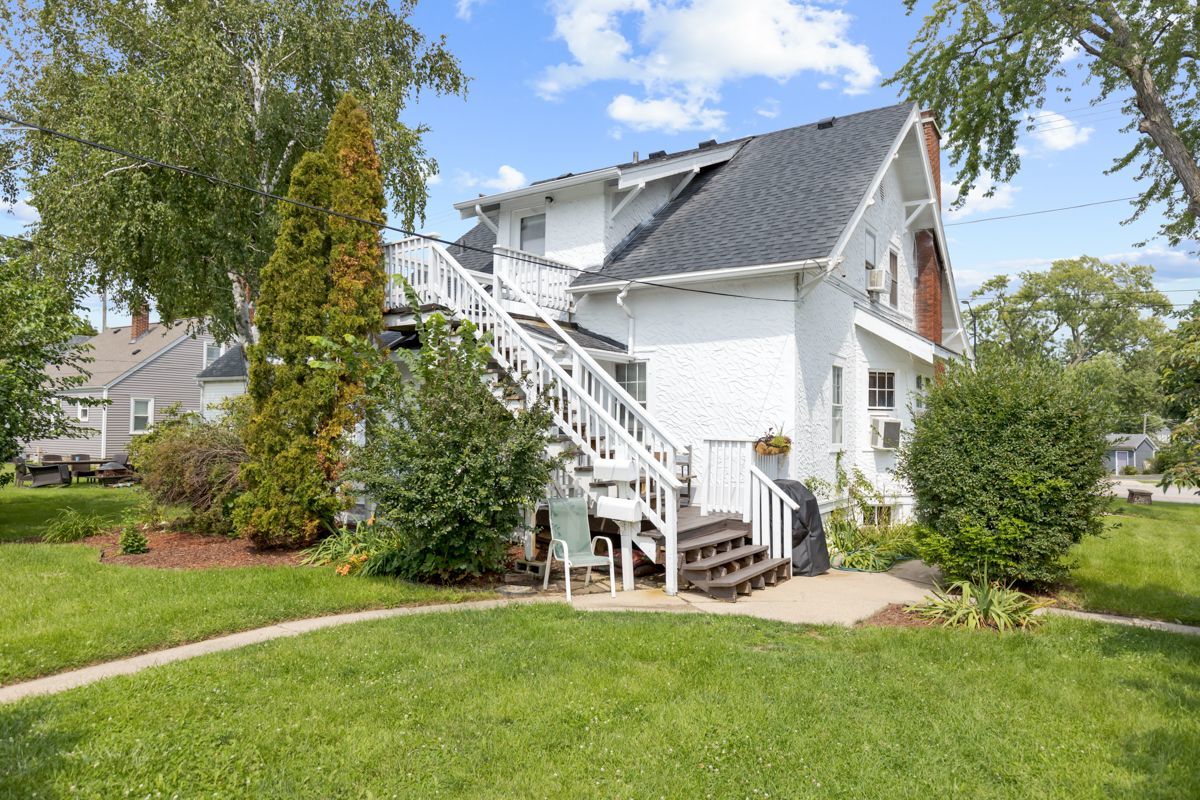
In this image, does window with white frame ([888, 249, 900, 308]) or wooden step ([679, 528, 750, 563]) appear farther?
window with white frame ([888, 249, 900, 308])

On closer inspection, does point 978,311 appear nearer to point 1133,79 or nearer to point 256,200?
point 1133,79

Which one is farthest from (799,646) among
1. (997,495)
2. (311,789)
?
(311,789)

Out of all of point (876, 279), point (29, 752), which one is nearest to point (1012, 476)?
point (876, 279)

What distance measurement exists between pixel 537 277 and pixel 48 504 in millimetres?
12107

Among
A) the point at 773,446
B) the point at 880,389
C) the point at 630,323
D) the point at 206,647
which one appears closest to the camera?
the point at 206,647

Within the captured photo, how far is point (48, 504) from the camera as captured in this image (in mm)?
15500

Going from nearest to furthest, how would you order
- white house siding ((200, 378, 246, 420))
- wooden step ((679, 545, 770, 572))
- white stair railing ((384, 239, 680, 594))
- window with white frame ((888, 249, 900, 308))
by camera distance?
wooden step ((679, 545, 770, 572))
white stair railing ((384, 239, 680, 594))
window with white frame ((888, 249, 900, 308))
white house siding ((200, 378, 246, 420))

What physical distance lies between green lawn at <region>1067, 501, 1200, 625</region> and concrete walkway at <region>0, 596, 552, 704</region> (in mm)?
6043

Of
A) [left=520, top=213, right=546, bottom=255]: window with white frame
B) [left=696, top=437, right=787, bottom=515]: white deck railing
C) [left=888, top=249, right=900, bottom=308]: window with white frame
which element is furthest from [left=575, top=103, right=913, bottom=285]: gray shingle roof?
[left=696, top=437, right=787, bottom=515]: white deck railing

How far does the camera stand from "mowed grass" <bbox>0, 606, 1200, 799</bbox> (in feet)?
11.8

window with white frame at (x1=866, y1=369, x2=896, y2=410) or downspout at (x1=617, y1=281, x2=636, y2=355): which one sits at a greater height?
downspout at (x1=617, y1=281, x2=636, y2=355)

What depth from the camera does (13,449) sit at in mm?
10820

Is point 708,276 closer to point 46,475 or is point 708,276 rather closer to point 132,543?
point 132,543

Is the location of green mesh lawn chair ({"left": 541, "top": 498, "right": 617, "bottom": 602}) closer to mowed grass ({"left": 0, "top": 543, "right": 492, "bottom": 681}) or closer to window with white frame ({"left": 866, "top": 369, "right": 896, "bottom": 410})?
mowed grass ({"left": 0, "top": 543, "right": 492, "bottom": 681})
